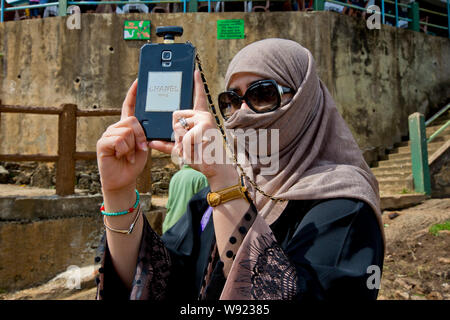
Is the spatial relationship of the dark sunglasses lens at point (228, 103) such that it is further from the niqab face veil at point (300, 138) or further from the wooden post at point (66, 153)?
the wooden post at point (66, 153)

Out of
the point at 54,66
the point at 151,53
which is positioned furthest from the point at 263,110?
the point at 54,66

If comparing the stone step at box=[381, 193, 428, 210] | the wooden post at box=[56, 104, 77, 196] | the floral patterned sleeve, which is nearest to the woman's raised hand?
the floral patterned sleeve

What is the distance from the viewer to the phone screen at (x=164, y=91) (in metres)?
0.92

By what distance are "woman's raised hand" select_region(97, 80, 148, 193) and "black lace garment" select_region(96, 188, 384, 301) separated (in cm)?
21

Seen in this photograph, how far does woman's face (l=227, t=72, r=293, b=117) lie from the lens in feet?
3.92

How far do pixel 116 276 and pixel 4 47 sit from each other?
841 centimetres

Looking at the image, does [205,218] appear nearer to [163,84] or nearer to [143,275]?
Result: [143,275]

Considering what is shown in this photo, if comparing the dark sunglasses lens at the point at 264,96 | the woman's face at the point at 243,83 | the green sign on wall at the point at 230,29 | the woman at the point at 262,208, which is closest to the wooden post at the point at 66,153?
the woman at the point at 262,208

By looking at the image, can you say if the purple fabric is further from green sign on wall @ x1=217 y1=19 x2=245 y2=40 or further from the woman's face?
green sign on wall @ x1=217 y1=19 x2=245 y2=40

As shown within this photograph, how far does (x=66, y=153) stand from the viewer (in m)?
4.27

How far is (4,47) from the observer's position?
7484 mm

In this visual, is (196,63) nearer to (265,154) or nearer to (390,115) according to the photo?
(265,154)

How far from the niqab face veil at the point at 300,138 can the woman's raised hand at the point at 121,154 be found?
411mm

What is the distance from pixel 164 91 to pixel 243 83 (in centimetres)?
38
